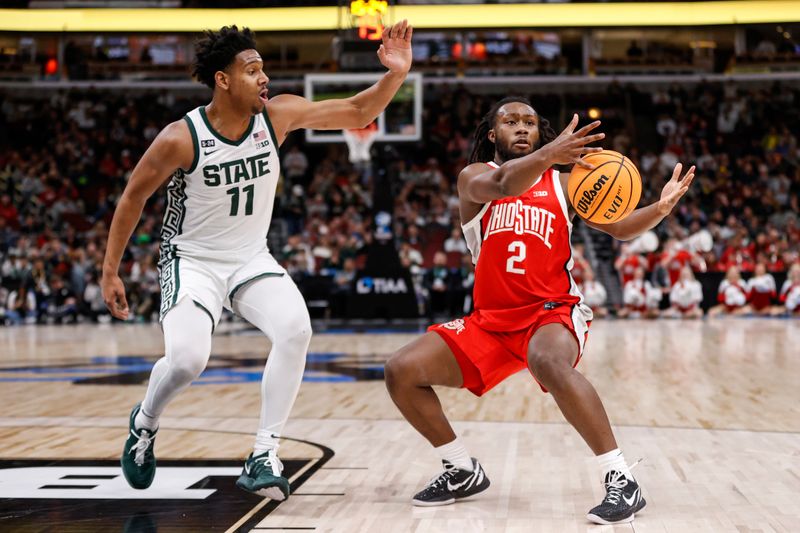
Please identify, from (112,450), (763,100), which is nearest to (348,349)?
(112,450)

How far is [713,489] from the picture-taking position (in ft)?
15.2

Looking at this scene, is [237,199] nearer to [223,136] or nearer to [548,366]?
[223,136]

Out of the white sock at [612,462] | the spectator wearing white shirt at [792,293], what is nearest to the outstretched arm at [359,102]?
the white sock at [612,462]

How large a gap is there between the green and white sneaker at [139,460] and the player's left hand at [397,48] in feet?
6.71

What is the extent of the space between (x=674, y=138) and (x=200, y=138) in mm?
23601

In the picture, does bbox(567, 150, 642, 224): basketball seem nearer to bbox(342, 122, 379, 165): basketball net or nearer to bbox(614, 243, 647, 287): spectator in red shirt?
bbox(342, 122, 379, 165): basketball net

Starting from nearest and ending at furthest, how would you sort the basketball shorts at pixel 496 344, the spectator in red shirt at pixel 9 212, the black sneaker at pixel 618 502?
the black sneaker at pixel 618 502 → the basketball shorts at pixel 496 344 → the spectator in red shirt at pixel 9 212

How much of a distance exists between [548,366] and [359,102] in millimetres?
1605

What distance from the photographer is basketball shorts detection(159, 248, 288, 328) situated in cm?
459

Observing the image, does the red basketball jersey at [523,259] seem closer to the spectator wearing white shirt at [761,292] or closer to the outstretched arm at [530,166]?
the outstretched arm at [530,166]

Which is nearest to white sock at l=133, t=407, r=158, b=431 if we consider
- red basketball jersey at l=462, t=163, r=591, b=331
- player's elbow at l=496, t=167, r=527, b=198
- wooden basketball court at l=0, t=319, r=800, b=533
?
wooden basketball court at l=0, t=319, r=800, b=533

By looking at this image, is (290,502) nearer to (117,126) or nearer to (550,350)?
(550,350)

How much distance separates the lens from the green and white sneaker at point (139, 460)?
4.60m

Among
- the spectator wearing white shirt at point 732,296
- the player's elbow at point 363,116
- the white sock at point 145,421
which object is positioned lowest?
the spectator wearing white shirt at point 732,296
